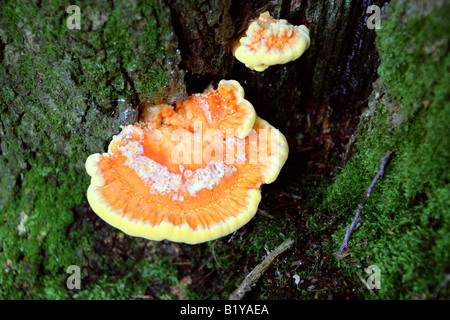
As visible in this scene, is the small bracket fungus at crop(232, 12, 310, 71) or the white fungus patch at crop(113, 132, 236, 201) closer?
the small bracket fungus at crop(232, 12, 310, 71)

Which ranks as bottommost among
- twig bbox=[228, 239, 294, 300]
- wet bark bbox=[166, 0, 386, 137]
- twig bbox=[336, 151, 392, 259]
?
twig bbox=[228, 239, 294, 300]

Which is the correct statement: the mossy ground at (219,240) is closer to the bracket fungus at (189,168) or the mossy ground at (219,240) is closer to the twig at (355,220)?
the twig at (355,220)

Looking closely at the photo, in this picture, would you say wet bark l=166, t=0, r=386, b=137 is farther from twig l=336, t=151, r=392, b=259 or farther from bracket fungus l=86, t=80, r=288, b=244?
twig l=336, t=151, r=392, b=259

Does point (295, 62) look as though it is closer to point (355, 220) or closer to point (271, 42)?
point (271, 42)

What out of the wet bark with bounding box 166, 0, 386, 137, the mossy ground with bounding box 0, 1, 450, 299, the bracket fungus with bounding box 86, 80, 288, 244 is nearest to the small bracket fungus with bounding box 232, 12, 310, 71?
the wet bark with bounding box 166, 0, 386, 137

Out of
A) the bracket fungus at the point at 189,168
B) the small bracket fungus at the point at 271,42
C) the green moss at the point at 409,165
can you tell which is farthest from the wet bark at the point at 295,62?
the green moss at the point at 409,165
